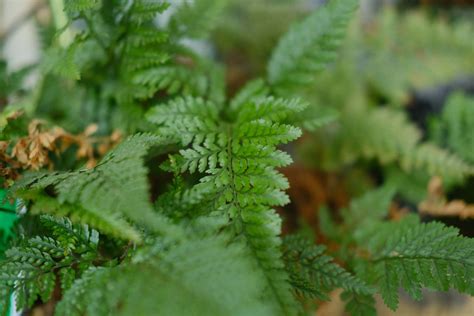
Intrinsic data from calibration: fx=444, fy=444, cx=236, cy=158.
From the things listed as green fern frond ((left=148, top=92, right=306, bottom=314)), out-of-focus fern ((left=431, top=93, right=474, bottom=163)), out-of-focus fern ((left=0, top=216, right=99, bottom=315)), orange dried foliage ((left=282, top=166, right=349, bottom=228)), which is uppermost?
green fern frond ((left=148, top=92, right=306, bottom=314))

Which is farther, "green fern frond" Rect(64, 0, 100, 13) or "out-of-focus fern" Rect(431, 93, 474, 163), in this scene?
"out-of-focus fern" Rect(431, 93, 474, 163)

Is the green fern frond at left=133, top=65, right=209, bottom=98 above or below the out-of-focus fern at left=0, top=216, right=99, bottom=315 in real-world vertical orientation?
above

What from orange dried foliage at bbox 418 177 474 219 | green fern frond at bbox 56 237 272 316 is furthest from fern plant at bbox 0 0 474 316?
orange dried foliage at bbox 418 177 474 219

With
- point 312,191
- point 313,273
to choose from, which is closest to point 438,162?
point 312,191

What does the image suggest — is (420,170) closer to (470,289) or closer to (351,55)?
(351,55)

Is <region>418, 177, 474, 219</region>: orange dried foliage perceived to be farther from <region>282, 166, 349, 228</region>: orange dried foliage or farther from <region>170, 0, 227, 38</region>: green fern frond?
<region>170, 0, 227, 38</region>: green fern frond

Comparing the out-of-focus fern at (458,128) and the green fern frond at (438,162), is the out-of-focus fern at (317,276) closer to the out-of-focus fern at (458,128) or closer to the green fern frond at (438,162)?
the green fern frond at (438,162)

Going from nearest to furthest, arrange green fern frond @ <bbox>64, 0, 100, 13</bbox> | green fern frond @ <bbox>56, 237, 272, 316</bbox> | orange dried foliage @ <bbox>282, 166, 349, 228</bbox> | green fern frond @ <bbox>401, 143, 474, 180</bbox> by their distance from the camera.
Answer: green fern frond @ <bbox>56, 237, 272, 316</bbox> → green fern frond @ <bbox>64, 0, 100, 13</bbox> → green fern frond @ <bbox>401, 143, 474, 180</bbox> → orange dried foliage @ <bbox>282, 166, 349, 228</bbox>

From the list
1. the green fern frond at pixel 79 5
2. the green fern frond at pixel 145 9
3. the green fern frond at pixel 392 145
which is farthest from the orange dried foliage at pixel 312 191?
the green fern frond at pixel 79 5
